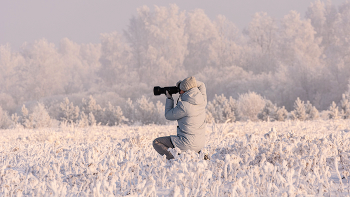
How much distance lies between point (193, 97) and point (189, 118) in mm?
244

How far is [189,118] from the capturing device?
13.4 ft

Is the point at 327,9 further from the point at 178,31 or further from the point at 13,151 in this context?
the point at 13,151

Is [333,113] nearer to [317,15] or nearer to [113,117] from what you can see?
[113,117]

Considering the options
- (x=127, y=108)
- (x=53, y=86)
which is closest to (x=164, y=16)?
(x=53, y=86)

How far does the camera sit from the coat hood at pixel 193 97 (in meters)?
4.05

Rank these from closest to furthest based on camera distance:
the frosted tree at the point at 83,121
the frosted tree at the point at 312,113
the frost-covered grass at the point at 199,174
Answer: the frost-covered grass at the point at 199,174, the frosted tree at the point at 83,121, the frosted tree at the point at 312,113

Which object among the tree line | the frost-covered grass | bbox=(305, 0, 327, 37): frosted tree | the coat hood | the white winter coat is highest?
bbox=(305, 0, 327, 37): frosted tree

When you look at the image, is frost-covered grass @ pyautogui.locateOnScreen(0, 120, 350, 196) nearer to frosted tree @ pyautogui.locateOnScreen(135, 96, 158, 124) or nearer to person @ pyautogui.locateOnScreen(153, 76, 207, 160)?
person @ pyautogui.locateOnScreen(153, 76, 207, 160)

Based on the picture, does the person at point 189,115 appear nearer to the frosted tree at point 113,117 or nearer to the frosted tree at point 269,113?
the frosted tree at point 269,113

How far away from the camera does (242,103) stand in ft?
54.0

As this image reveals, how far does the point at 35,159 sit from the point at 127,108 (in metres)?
13.7

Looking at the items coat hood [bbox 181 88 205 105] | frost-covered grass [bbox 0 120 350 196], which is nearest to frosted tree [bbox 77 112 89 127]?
frost-covered grass [bbox 0 120 350 196]

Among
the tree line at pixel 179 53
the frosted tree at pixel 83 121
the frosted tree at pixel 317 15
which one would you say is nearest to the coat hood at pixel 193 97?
the frosted tree at pixel 83 121

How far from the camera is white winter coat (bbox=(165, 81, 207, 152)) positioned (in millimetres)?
4031
